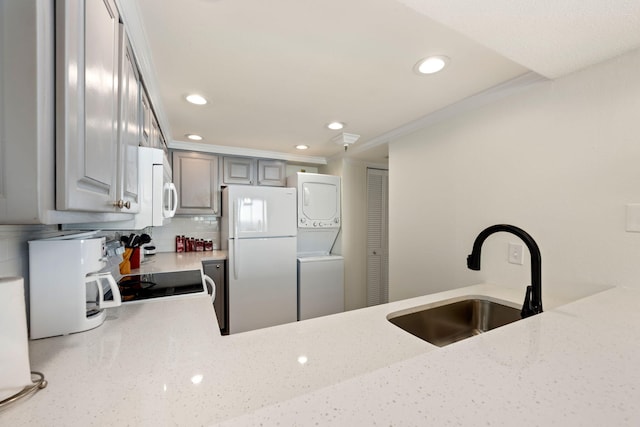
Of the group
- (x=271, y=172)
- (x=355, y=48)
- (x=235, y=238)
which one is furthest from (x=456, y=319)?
(x=271, y=172)

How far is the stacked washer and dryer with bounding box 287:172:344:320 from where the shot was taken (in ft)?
9.77

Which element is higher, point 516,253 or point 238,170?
point 238,170

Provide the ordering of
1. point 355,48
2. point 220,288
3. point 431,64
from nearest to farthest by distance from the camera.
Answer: point 355,48 → point 431,64 → point 220,288

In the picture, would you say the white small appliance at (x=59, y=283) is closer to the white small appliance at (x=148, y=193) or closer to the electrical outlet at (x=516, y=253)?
the white small appliance at (x=148, y=193)

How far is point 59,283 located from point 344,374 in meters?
0.98

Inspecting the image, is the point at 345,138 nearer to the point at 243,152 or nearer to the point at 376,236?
Answer: the point at 243,152

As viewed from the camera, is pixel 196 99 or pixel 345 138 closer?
pixel 196 99

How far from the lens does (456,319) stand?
1.32 meters

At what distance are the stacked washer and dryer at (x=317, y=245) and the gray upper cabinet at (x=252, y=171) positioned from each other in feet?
0.63

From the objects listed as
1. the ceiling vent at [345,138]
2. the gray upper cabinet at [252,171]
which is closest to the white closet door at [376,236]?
the ceiling vent at [345,138]

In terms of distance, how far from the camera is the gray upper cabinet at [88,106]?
1.78 ft

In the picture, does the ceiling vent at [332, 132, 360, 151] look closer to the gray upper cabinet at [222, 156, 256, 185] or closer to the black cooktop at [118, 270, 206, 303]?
the gray upper cabinet at [222, 156, 256, 185]

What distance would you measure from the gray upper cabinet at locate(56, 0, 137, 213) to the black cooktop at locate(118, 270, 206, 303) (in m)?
0.69

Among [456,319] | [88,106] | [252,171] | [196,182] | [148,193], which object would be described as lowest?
[456,319]
